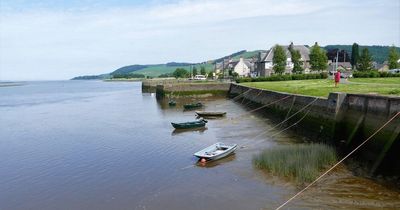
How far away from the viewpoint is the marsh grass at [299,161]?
18.1 metres

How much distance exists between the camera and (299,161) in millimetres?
19141

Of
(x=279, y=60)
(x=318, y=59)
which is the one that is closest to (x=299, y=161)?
(x=318, y=59)

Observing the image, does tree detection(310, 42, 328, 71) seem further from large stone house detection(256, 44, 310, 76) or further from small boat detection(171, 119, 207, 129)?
small boat detection(171, 119, 207, 129)

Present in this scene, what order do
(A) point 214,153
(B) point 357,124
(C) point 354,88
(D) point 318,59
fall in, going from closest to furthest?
1. (B) point 357,124
2. (A) point 214,153
3. (C) point 354,88
4. (D) point 318,59

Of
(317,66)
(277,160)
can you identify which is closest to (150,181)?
(277,160)

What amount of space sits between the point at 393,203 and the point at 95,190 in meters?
12.4

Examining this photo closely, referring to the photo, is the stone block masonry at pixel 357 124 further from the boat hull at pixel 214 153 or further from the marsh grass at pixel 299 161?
the boat hull at pixel 214 153

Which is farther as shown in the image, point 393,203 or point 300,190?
point 300,190

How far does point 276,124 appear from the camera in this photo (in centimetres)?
3269

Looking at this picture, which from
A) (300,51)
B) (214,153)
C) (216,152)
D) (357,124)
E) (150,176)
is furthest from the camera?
(300,51)

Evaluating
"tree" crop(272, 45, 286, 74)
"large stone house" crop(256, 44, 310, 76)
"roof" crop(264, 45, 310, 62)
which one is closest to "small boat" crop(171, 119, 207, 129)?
"tree" crop(272, 45, 286, 74)

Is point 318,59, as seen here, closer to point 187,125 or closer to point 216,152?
point 187,125

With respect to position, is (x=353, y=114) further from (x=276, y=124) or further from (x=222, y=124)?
(x=222, y=124)

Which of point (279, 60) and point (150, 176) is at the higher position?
point (279, 60)
